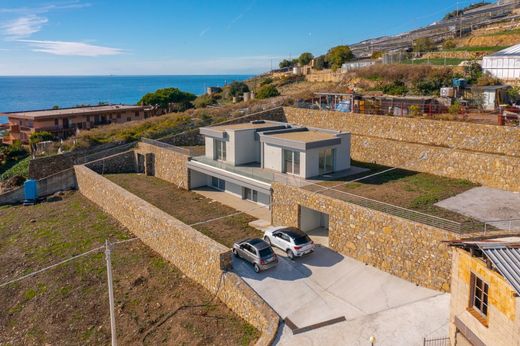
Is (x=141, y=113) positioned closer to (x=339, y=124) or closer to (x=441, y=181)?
(x=339, y=124)

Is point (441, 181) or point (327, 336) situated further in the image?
point (441, 181)

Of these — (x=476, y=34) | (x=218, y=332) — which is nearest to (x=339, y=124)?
(x=218, y=332)

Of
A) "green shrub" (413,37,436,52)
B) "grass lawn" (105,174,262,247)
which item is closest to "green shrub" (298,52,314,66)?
"green shrub" (413,37,436,52)

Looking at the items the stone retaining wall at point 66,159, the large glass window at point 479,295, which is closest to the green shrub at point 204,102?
the stone retaining wall at point 66,159

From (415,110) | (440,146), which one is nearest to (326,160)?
(440,146)

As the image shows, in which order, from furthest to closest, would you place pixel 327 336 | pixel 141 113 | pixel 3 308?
pixel 141 113 < pixel 3 308 < pixel 327 336

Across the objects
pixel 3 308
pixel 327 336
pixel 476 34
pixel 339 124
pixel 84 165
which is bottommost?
pixel 3 308
